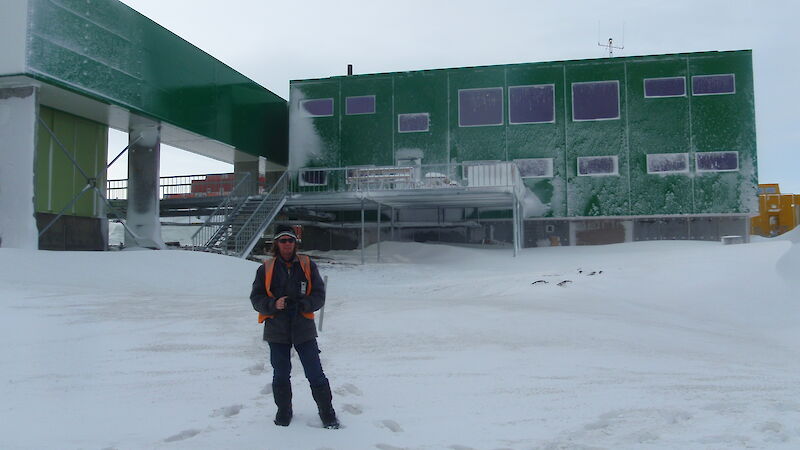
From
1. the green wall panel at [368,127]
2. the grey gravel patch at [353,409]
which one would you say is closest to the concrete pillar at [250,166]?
the green wall panel at [368,127]

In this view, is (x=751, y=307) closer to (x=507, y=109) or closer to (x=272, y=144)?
(x=507, y=109)

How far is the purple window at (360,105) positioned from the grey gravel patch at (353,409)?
2133 cm

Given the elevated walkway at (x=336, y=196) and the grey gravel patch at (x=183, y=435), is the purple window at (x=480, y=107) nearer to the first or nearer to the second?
the elevated walkway at (x=336, y=196)

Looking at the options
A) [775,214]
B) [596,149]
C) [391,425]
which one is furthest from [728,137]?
[391,425]

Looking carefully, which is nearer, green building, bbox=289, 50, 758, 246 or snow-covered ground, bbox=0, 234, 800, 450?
snow-covered ground, bbox=0, 234, 800, 450

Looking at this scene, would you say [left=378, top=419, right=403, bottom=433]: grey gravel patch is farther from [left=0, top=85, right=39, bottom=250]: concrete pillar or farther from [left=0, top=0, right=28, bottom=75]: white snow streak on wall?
[left=0, top=0, right=28, bottom=75]: white snow streak on wall

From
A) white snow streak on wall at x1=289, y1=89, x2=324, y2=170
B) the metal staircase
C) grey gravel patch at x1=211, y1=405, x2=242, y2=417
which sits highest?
white snow streak on wall at x1=289, y1=89, x2=324, y2=170

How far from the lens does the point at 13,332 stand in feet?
25.5

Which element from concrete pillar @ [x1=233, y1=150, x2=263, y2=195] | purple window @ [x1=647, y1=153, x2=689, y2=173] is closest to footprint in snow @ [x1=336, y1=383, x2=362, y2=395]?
purple window @ [x1=647, y1=153, x2=689, y2=173]

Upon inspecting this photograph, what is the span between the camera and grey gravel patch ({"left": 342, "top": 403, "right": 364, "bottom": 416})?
5105 mm

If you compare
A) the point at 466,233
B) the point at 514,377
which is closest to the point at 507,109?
the point at 466,233

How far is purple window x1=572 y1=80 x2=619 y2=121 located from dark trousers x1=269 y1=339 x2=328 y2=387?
2132cm

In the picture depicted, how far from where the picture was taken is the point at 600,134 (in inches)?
938

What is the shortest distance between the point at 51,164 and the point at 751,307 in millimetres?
17747
